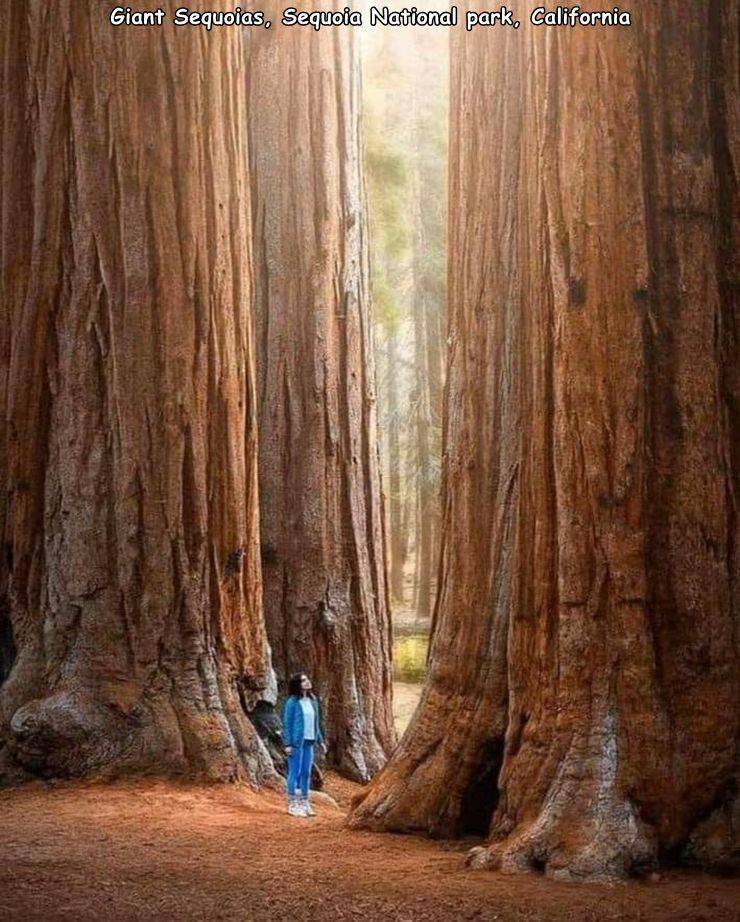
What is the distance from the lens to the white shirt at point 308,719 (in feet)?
31.0

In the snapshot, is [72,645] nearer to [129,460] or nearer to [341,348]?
[129,460]

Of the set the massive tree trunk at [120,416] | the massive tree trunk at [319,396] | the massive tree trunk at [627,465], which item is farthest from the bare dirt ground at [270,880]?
the massive tree trunk at [319,396]

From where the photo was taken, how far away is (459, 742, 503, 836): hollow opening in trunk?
25.8ft

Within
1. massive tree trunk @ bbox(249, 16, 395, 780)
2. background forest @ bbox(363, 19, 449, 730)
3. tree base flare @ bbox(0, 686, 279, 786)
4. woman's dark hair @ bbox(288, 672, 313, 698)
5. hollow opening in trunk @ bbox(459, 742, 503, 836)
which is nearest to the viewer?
hollow opening in trunk @ bbox(459, 742, 503, 836)

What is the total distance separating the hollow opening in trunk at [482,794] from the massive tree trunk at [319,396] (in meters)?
4.13

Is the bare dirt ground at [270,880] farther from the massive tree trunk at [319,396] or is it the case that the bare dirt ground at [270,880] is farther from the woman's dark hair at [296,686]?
the massive tree trunk at [319,396]

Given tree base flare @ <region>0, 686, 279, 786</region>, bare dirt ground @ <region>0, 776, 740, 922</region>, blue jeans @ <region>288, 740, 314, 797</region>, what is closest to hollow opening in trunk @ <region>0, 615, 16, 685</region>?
tree base flare @ <region>0, 686, 279, 786</region>

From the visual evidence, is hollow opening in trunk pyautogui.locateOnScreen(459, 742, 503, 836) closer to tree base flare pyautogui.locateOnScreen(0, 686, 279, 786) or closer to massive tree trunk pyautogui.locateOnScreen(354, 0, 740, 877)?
massive tree trunk pyautogui.locateOnScreen(354, 0, 740, 877)

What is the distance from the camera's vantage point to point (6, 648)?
33.5 feet

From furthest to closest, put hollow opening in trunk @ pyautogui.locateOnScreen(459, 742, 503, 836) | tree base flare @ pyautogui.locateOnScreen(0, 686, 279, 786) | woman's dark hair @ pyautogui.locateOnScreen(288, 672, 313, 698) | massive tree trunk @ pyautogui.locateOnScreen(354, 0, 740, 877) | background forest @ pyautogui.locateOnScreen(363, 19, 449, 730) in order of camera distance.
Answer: background forest @ pyautogui.locateOnScreen(363, 19, 449, 730), tree base flare @ pyautogui.locateOnScreen(0, 686, 279, 786), woman's dark hair @ pyautogui.locateOnScreen(288, 672, 313, 698), hollow opening in trunk @ pyautogui.locateOnScreen(459, 742, 503, 836), massive tree trunk @ pyautogui.locateOnScreen(354, 0, 740, 877)

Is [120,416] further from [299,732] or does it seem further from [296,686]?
[299,732]

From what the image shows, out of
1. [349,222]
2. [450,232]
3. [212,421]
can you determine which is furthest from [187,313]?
[349,222]

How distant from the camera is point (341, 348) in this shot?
41.0 feet

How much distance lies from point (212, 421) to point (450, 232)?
91.1 inches
